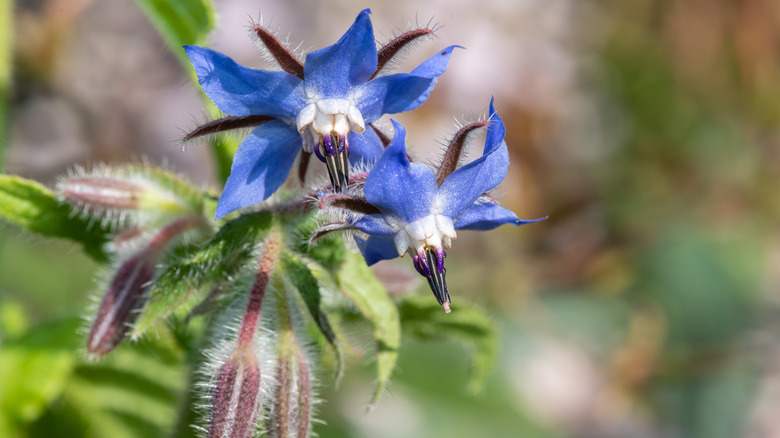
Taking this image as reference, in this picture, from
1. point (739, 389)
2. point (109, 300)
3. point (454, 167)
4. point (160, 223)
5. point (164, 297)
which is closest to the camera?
point (454, 167)

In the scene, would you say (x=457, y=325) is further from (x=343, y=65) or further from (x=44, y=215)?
(x=44, y=215)

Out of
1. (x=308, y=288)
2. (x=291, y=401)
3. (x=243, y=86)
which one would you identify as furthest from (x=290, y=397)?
(x=243, y=86)

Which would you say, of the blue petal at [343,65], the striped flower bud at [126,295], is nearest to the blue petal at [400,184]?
the blue petal at [343,65]

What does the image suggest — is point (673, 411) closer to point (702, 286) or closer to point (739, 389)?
point (739, 389)

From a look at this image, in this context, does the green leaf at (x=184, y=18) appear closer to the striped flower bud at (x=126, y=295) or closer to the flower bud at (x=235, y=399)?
the striped flower bud at (x=126, y=295)

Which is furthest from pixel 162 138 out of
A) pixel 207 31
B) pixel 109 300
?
pixel 109 300

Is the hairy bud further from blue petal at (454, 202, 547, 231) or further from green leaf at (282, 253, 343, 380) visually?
blue petal at (454, 202, 547, 231)

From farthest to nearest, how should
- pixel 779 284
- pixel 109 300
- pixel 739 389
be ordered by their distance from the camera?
1. pixel 779 284
2. pixel 739 389
3. pixel 109 300
